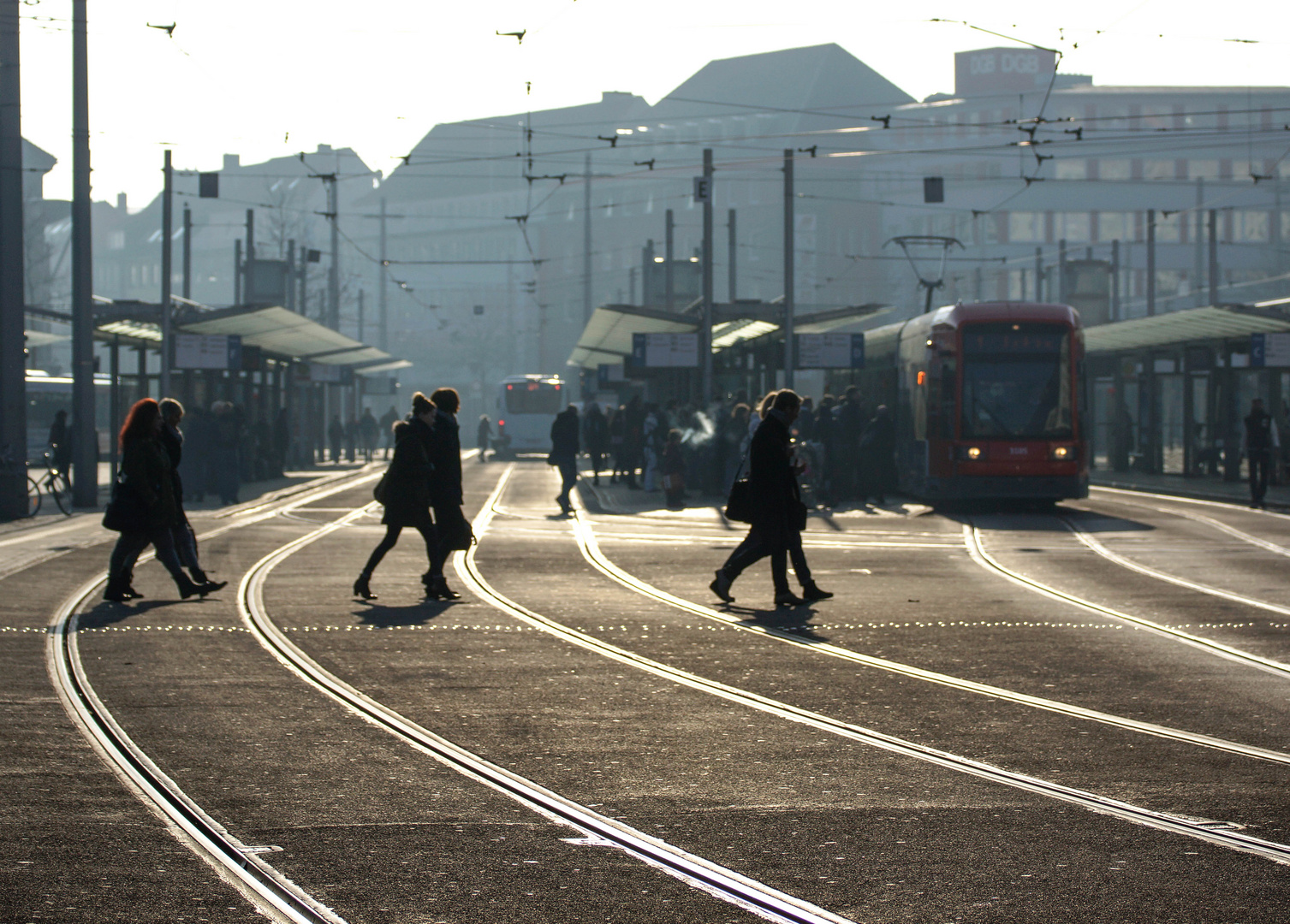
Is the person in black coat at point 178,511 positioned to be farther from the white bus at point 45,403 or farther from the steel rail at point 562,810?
the white bus at point 45,403

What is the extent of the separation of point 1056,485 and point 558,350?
8141 cm

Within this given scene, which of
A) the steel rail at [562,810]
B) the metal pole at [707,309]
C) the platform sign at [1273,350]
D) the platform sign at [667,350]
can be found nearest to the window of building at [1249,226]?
the metal pole at [707,309]

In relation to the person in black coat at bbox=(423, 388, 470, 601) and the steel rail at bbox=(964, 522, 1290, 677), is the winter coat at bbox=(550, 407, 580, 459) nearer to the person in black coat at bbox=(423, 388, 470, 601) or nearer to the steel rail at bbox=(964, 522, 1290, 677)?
the steel rail at bbox=(964, 522, 1290, 677)

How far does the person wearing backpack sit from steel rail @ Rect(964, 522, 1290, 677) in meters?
4.78

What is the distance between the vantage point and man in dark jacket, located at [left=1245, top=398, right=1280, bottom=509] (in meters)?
24.5

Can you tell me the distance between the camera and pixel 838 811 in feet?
19.0

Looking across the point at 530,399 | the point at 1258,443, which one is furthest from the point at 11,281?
the point at 530,399

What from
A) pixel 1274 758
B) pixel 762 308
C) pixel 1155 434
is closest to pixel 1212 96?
pixel 1155 434

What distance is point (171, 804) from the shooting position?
5879 millimetres

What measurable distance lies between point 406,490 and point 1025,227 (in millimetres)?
80499

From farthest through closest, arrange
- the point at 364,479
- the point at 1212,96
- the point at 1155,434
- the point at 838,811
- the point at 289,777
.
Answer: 1. the point at 1212,96
2. the point at 364,479
3. the point at 1155,434
4. the point at 289,777
5. the point at 838,811

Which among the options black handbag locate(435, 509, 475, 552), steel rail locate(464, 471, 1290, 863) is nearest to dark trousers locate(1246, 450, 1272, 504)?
black handbag locate(435, 509, 475, 552)

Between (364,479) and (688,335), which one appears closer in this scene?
(688,335)

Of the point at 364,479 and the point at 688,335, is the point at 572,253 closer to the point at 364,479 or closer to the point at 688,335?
the point at 364,479
